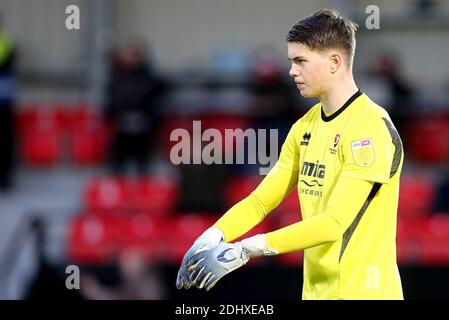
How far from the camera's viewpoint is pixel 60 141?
14.0 metres

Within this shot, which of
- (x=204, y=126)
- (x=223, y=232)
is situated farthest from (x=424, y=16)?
(x=223, y=232)

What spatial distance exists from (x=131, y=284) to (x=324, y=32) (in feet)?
15.7

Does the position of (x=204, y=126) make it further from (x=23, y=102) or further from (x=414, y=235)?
(x=414, y=235)

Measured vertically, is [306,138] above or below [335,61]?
below

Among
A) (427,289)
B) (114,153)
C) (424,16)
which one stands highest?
A: (424,16)

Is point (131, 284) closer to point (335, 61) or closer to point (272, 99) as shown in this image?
point (272, 99)

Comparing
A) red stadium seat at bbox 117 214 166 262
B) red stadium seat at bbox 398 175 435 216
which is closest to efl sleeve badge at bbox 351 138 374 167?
red stadium seat at bbox 117 214 166 262

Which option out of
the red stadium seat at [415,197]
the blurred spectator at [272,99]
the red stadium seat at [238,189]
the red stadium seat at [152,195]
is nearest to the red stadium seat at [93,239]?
the red stadium seat at [152,195]

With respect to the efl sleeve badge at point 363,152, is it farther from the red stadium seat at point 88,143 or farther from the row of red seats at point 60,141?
the red stadium seat at point 88,143

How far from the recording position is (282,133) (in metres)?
10.7

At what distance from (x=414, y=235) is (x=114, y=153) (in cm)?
425

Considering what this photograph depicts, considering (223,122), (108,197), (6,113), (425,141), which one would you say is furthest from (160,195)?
(425,141)

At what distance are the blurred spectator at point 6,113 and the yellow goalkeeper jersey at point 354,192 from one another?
28.3ft

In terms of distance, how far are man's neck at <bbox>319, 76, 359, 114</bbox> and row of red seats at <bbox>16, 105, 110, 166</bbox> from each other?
985cm
